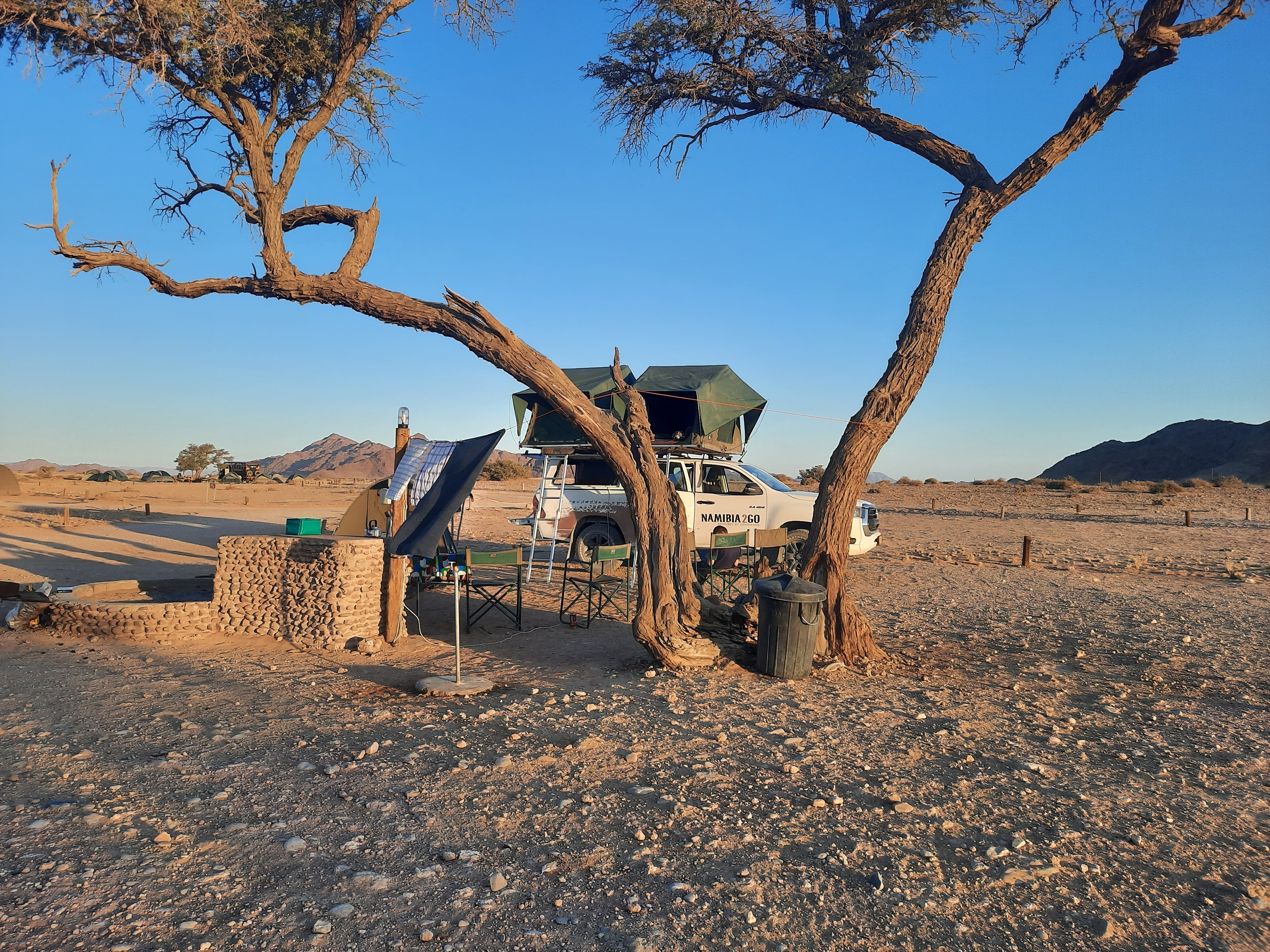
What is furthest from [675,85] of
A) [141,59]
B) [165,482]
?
[165,482]

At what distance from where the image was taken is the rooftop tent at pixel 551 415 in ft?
47.0

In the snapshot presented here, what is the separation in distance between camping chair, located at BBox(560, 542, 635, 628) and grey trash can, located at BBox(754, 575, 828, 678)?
2185 millimetres

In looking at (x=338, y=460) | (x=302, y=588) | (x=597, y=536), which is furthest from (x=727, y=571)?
(x=338, y=460)

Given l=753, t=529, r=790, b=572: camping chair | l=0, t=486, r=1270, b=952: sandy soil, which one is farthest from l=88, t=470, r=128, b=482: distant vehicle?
l=753, t=529, r=790, b=572: camping chair

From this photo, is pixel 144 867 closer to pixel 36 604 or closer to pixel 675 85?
pixel 36 604

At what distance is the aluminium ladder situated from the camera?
44.6 ft

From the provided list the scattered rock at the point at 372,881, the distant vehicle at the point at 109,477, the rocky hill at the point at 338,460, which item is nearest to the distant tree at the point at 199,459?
the distant vehicle at the point at 109,477

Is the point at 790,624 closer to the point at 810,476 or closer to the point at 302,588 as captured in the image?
the point at 302,588

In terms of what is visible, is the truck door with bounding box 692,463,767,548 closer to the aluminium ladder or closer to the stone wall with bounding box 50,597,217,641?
the aluminium ladder

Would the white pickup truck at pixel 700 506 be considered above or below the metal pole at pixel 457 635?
above

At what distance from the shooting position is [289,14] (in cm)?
898

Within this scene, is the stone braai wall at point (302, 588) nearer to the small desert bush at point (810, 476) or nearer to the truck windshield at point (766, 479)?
the truck windshield at point (766, 479)

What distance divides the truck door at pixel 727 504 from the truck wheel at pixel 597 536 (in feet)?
4.57

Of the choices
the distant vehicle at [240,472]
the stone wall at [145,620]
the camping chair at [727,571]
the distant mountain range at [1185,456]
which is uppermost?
the distant mountain range at [1185,456]
